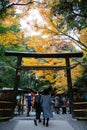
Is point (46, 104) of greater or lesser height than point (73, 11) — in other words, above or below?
below

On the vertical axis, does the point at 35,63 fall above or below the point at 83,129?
above

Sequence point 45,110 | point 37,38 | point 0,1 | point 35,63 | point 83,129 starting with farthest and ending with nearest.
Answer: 1. point 35,63
2. point 37,38
3. point 45,110
4. point 83,129
5. point 0,1

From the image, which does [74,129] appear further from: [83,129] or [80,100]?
[80,100]

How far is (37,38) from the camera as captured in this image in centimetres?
2314

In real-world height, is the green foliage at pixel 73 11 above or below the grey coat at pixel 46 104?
above

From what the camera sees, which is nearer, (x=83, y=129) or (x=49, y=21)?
(x=83, y=129)

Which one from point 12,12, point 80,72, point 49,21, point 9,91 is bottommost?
point 9,91

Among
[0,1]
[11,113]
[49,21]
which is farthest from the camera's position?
[49,21]

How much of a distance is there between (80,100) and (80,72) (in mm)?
5190

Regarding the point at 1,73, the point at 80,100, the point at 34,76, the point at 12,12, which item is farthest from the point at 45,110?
the point at 34,76

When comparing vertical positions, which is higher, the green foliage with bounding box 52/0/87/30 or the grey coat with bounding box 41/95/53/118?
the green foliage with bounding box 52/0/87/30

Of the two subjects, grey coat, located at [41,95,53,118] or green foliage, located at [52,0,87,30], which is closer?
green foliage, located at [52,0,87,30]

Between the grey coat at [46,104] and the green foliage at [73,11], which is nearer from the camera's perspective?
the green foliage at [73,11]

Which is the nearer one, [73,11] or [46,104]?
[73,11]
